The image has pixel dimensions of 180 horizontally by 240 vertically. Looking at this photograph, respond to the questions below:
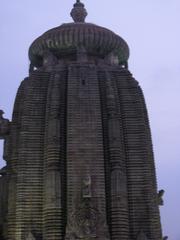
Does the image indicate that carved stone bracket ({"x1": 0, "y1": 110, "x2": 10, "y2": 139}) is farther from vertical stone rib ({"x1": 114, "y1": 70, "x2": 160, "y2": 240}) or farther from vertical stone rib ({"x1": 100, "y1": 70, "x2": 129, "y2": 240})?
vertical stone rib ({"x1": 114, "y1": 70, "x2": 160, "y2": 240})

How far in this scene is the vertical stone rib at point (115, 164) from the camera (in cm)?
2383

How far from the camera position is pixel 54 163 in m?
24.9

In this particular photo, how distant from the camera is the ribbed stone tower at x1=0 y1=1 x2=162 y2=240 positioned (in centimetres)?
2375

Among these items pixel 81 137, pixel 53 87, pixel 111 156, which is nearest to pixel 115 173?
pixel 111 156

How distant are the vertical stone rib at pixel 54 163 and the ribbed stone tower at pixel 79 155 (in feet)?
0.17

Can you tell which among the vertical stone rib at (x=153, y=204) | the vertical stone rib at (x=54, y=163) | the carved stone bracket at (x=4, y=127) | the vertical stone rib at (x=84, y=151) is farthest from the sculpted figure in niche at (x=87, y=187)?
the carved stone bracket at (x=4, y=127)

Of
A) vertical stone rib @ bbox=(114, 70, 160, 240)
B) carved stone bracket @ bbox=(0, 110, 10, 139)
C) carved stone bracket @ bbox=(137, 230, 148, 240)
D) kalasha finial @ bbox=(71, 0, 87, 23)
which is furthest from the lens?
kalasha finial @ bbox=(71, 0, 87, 23)

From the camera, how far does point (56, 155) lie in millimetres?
25188

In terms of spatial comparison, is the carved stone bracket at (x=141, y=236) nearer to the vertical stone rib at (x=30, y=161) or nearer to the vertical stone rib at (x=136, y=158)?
the vertical stone rib at (x=136, y=158)

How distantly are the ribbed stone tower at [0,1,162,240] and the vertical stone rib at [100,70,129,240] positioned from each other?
5 centimetres

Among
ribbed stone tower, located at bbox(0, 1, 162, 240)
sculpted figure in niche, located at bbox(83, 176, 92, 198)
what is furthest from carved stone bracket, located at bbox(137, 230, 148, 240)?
sculpted figure in niche, located at bbox(83, 176, 92, 198)

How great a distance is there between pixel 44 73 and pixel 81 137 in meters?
5.97

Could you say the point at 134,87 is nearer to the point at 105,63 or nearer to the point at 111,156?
the point at 105,63

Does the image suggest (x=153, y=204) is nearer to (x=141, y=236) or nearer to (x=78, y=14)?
(x=141, y=236)
